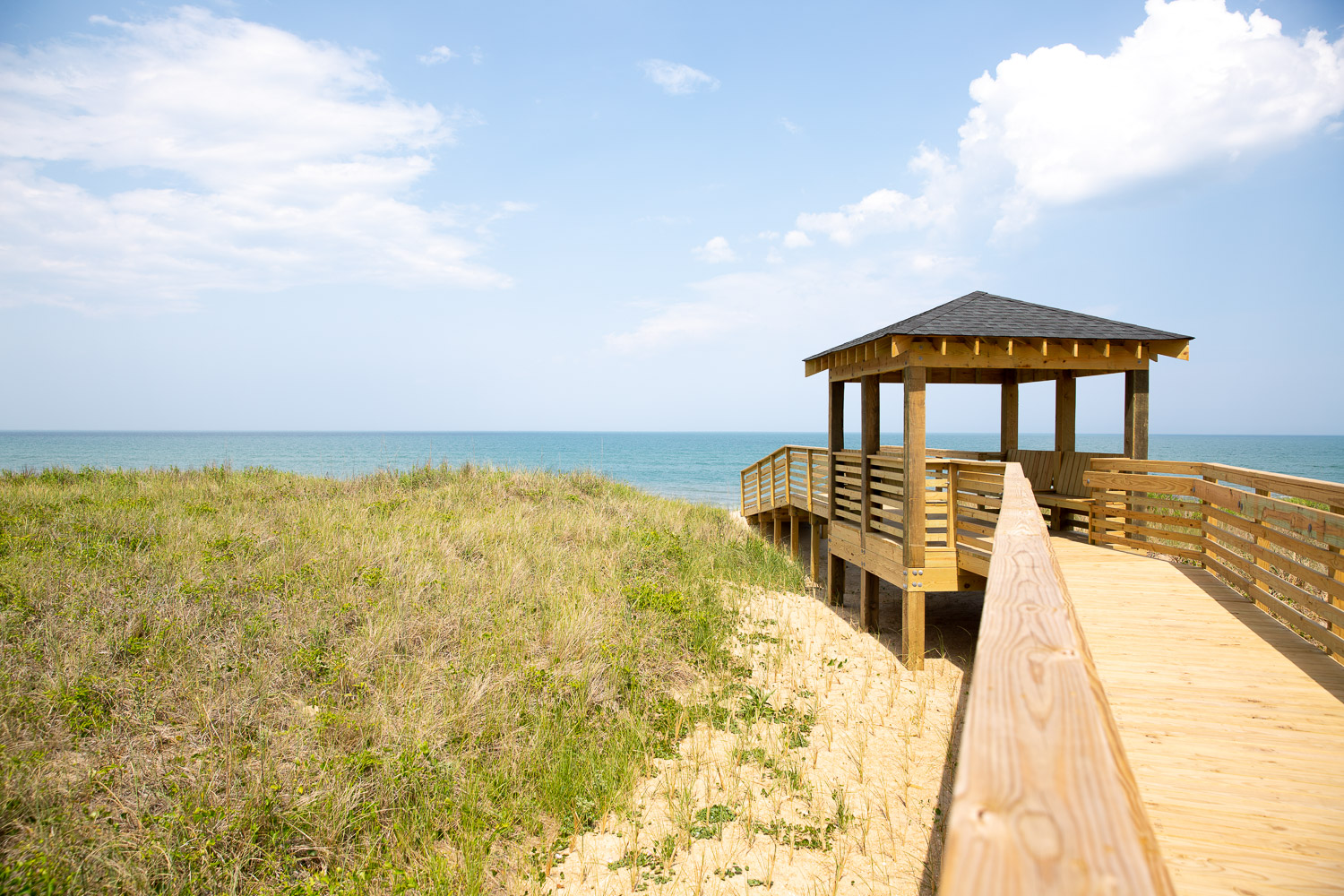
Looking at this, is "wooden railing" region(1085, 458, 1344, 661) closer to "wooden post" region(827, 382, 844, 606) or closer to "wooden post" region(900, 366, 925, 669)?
"wooden post" region(900, 366, 925, 669)

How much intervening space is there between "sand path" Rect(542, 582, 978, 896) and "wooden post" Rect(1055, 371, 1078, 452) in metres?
5.60

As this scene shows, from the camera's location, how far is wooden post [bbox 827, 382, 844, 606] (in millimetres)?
11906

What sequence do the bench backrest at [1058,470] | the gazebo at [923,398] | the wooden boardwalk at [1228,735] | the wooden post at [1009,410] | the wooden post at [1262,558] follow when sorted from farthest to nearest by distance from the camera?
the wooden post at [1009,410] → the bench backrest at [1058,470] → the gazebo at [923,398] → the wooden post at [1262,558] → the wooden boardwalk at [1228,735]

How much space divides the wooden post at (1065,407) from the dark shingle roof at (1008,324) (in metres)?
1.43

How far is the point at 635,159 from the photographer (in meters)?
21.0

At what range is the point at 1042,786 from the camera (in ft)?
2.60

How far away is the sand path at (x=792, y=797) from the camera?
168 inches

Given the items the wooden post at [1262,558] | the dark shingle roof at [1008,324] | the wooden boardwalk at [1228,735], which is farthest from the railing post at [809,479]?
the wooden post at [1262,558]

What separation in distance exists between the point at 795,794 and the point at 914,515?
184 inches

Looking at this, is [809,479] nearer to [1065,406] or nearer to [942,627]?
[942,627]

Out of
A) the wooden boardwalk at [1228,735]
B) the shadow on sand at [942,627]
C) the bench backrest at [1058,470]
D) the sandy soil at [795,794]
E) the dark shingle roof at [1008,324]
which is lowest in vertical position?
the shadow on sand at [942,627]

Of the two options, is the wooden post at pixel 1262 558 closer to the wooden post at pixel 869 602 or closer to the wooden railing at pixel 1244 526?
the wooden railing at pixel 1244 526

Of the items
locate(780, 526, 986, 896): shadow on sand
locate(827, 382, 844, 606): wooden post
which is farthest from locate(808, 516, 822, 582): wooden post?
locate(827, 382, 844, 606): wooden post

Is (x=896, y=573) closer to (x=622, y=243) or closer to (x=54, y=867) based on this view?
(x=54, y=867)
